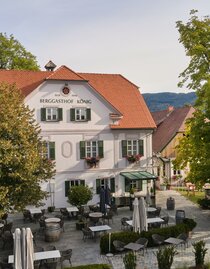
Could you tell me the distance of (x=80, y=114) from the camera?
29.2 m

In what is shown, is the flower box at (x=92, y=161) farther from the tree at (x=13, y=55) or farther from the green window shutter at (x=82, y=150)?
the tree at (x=13, y=55)

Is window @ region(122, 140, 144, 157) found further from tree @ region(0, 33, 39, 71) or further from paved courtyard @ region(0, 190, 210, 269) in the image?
tree @ region(0, 33, 39, 71)

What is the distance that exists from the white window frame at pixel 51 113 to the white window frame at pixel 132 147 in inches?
261

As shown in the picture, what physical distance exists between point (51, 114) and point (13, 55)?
45.4 feet

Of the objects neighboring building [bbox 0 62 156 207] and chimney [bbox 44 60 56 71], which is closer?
neighboring building [bbox 0 62 156 207]

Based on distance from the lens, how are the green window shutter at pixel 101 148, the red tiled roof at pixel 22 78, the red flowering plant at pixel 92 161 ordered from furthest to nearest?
the red tiled roof at pixel 22 78, the green window shutter at pixel 101 148, the red flowering plant at pixel 92 161

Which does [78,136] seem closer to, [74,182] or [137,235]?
[74,182]

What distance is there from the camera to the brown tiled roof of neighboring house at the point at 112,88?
28.9 meters

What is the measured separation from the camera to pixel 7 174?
17781mm

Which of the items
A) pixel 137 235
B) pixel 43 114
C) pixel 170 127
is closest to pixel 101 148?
pixel 43 114

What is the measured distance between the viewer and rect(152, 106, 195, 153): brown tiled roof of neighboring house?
4353 cm

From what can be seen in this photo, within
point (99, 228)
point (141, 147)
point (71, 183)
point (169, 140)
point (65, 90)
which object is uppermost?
point (65, 90)

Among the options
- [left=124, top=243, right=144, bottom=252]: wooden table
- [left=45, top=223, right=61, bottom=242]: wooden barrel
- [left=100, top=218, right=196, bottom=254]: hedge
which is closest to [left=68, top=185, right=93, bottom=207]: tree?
[left=45, top=223, right=61, bottom=242]: wooden barrel

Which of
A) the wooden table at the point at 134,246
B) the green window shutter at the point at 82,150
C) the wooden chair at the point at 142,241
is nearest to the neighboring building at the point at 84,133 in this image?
the green window shutter at the point at 82,150
